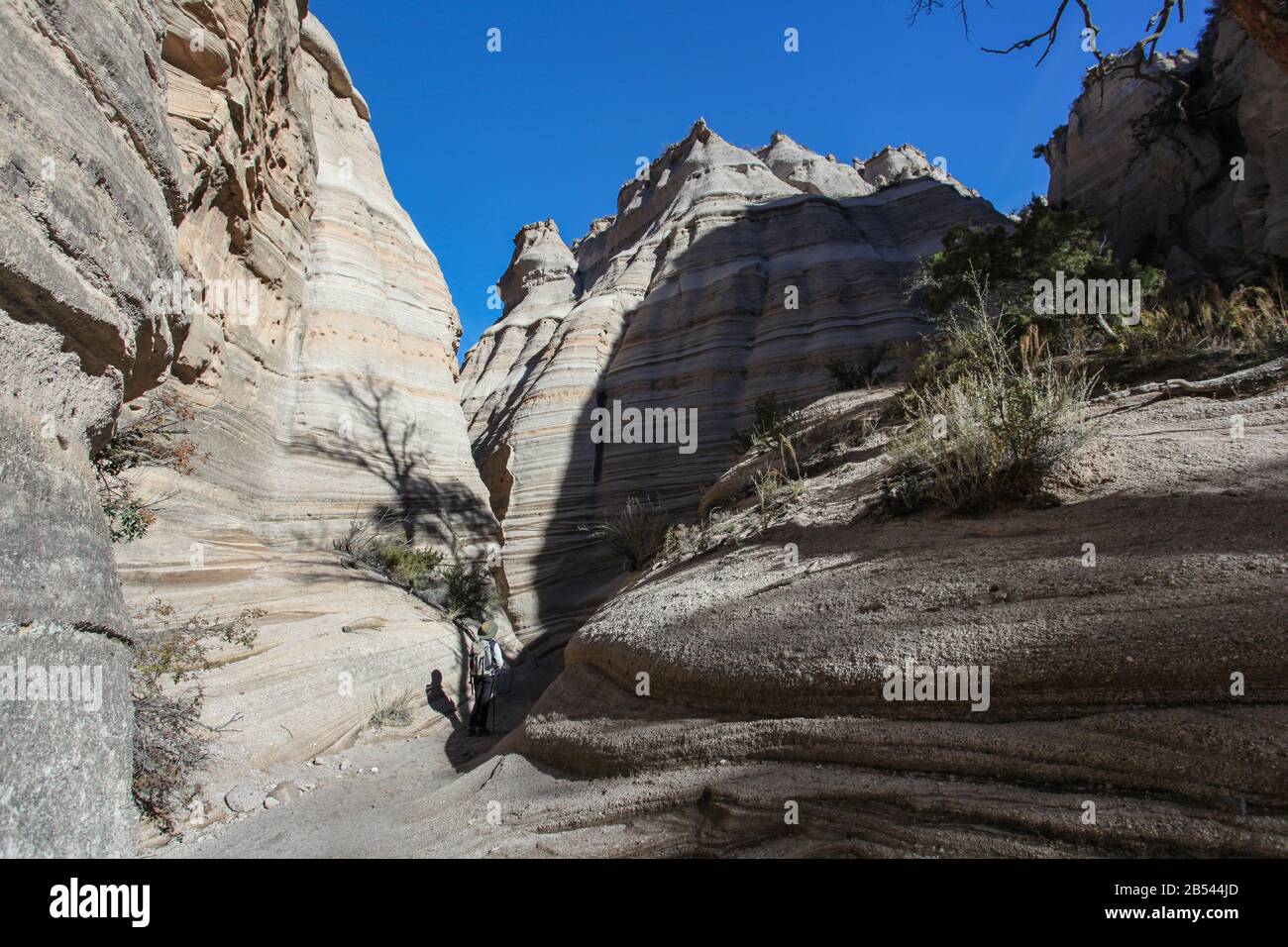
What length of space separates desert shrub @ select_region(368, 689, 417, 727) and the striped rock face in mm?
2450

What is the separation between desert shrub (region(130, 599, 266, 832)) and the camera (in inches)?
167

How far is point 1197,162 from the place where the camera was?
56.5 ft

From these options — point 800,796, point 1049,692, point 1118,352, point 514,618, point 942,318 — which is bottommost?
point 514,618

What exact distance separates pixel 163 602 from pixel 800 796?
21.2ft

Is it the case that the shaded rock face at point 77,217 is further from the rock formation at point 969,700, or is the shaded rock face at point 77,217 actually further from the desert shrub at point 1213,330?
the desert shrub at point 1213,330

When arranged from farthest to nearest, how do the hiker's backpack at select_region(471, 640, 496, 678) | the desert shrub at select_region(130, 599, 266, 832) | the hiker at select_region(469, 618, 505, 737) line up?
the hiker's backpack at select_region(471, 640, 496, 678), the hiker at select_region(469, 618, 505, 737), the desert shrub at select_region(130, 599, 266, 832)

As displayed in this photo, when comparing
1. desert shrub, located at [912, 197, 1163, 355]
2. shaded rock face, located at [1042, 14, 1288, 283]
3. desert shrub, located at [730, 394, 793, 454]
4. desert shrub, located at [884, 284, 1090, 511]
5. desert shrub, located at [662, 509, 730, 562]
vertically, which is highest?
shaded rock face, located at [1042, 14, 1288, 283]

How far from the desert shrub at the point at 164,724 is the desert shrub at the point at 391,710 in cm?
190

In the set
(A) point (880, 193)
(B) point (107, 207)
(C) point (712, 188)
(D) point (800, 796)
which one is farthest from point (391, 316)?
(A) point (880, 193)

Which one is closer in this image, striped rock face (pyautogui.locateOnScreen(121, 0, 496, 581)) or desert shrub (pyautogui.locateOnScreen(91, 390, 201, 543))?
desert shrub (pyautogui.locateOnScreen(91, 390, 201, 543))

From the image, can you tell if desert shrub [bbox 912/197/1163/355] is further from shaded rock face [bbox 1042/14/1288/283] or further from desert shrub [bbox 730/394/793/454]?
→ shaded rock face [bbox 1042/14/1288/283]

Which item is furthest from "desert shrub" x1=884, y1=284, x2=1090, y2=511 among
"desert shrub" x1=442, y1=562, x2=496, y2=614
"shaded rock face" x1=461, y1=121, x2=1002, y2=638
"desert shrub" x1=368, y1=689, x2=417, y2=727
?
"shaded rock face" x1=461, y1=121, x2=1002, y2=638
